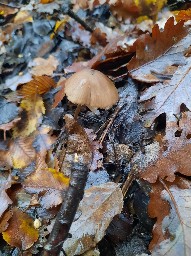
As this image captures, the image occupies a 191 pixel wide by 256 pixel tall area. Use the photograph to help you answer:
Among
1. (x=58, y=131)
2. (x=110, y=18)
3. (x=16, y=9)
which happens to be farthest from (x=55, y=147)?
(x=16, y=9)

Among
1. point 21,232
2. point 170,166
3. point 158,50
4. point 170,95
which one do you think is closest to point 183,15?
point 158,50

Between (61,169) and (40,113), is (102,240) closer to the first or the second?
(61,169)

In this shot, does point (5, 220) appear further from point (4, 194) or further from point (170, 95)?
point (170, 95)

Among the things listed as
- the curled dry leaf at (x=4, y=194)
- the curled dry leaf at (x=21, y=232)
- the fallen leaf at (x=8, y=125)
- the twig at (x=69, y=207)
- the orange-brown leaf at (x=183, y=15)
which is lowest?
the curled dry leaf at (x=21, y=232)

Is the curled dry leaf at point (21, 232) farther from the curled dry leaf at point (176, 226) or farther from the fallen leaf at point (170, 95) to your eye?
the fallen leaf at point (170, 95)

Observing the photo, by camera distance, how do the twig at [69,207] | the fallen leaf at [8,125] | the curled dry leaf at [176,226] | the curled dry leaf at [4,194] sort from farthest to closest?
the fallen leaf at [8,125]
the curled dry leaf at [4,194]
the curled dry leaf at [176,226]
the twig at [69,207]

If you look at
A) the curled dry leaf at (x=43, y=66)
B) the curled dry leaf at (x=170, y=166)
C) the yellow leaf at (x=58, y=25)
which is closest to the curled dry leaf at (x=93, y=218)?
the curled dry leaf at (x=170, y=166)
